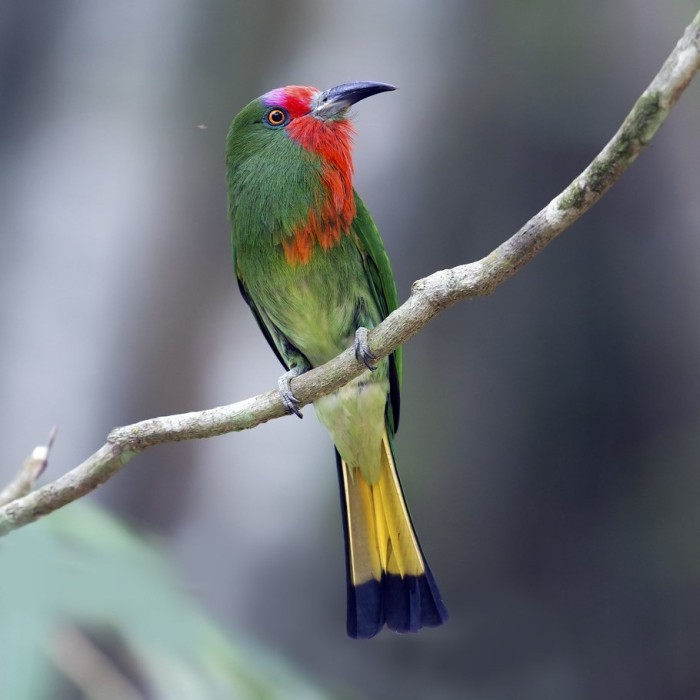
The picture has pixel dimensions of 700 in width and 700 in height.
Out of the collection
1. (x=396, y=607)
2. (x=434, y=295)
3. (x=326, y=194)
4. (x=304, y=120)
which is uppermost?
(x=304, y=120)

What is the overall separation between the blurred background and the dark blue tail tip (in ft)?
2.74

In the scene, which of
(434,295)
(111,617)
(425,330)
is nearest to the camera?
(111,617)

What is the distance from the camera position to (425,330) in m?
3.37

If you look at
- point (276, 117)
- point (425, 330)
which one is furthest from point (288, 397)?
point (425, 330)

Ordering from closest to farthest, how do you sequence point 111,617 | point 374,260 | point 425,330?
point 111,617, point 374,260, point 425,330

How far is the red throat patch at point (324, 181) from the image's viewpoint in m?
2.02

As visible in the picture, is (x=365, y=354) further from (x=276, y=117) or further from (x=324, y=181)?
(x=276, y=117)

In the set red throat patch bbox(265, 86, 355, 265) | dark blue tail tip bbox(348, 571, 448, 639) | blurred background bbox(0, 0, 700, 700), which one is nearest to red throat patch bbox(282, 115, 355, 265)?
red throat patch bbox(265, 86, 355, 265)

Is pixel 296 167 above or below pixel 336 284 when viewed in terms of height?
above

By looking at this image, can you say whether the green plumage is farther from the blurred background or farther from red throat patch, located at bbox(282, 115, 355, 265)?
the blurred background

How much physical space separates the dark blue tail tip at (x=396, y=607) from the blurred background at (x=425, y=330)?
836 mm

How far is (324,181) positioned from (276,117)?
245mm

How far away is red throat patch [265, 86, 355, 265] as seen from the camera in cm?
202

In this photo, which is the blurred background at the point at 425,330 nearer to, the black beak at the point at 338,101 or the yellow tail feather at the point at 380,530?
the yellow tail feather at the point at 380,530
